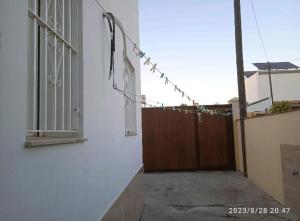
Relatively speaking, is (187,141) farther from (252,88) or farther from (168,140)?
(252,88)

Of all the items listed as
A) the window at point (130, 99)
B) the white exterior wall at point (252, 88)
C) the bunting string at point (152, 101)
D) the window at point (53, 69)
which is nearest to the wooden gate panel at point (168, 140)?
the bunting string at point (152, 101)

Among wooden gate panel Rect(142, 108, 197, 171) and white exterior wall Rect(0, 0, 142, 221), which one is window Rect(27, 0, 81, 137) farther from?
wooden gate panel Rect(142, 108, 197, 171)

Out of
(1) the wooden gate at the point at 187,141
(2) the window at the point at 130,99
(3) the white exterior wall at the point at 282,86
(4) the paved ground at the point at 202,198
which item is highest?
(3) the white exterior wall at the point at 282,86

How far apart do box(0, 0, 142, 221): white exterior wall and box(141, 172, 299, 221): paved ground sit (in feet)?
7.23

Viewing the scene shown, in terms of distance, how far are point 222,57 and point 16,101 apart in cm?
1158

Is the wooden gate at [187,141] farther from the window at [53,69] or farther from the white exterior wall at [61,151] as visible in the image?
the window at [53,69]

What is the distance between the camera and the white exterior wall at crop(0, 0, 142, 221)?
1355 millimetres

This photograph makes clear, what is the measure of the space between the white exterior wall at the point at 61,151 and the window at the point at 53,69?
12 cm

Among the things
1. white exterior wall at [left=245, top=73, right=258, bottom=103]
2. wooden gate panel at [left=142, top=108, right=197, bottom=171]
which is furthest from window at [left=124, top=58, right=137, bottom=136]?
white exterior wall at [left=245, top=73, right=258, bottom=103]

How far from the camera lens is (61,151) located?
197cm

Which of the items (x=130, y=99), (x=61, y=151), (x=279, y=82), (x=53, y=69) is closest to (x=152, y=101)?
(x=130, y=99)

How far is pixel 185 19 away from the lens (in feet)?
33.2

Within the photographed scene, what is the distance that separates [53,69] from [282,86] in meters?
24.0

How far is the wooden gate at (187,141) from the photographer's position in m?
10.8
